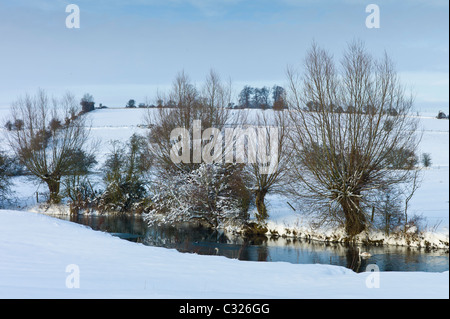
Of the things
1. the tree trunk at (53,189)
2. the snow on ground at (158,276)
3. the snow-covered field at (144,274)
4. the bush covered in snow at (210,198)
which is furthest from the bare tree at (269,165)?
the tree trunk at (53,189)

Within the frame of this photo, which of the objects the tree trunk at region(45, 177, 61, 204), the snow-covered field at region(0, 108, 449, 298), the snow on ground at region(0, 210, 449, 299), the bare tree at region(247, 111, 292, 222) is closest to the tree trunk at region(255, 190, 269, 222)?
the bare tree at region(247, 111, 292, 222)

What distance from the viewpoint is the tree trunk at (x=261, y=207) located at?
21.1m

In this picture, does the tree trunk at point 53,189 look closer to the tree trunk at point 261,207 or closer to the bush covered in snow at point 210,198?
the bush covered in snow at point 210,198

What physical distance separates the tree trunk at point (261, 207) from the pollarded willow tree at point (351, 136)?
326cm

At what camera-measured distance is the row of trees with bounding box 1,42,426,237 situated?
56.7 ft

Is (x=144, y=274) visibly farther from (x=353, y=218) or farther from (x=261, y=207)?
(x=261, y=207)

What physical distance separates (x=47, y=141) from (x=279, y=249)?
19316mm

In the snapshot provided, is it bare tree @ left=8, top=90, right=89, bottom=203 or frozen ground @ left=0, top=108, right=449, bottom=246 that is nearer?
frozen ground @ left=0, top=108, right=449, bottom=246

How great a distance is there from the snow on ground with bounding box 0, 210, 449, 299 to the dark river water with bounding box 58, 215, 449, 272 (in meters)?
5.17

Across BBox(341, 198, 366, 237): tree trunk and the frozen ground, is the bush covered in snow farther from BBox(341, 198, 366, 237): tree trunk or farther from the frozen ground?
BBox(341, 198, 366, 237): tree trunk

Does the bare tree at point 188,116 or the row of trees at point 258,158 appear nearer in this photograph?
the row of trees at point 258,158

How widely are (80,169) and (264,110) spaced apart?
13.6m
